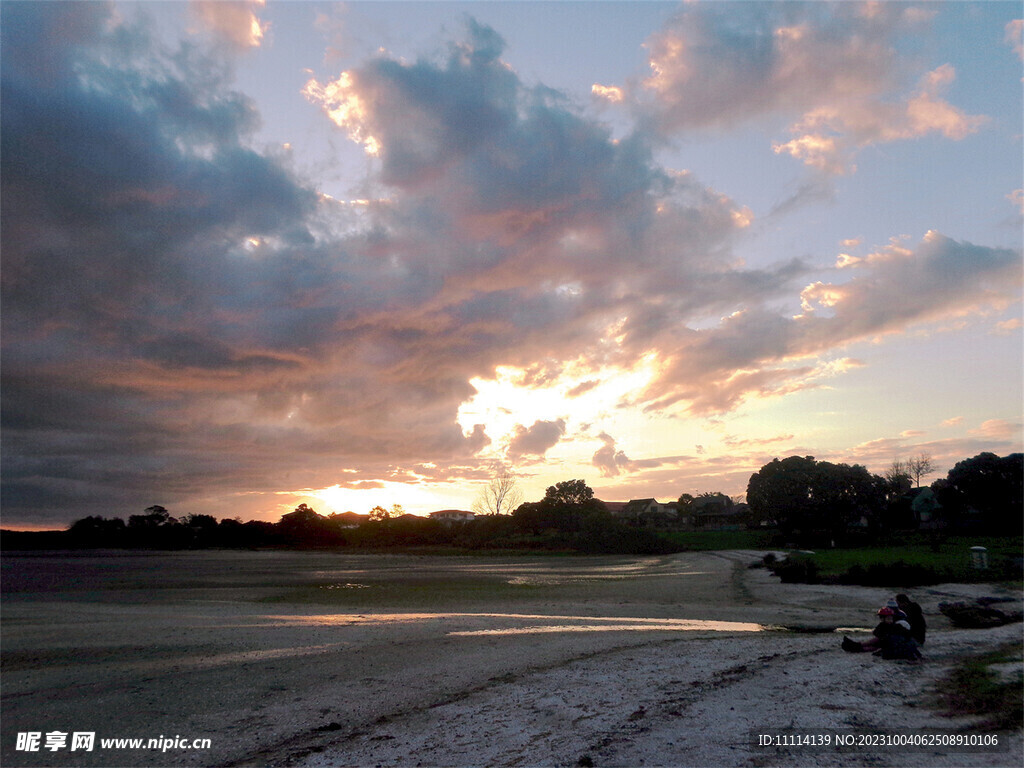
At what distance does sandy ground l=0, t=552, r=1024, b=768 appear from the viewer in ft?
27.0

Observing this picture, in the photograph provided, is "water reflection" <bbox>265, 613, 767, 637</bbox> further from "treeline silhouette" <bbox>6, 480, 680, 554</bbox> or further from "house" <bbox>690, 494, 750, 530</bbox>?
"house" <bbox>690, 494, 750, 530</bbox>

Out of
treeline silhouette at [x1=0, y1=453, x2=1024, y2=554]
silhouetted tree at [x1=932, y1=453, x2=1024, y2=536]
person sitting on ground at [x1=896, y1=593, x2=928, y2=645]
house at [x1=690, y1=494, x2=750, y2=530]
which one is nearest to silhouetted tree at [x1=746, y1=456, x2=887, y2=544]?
treeline silhouette at [x1=0, y1=453, x2=1024, y2=554]

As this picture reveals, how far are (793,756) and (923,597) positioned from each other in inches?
827

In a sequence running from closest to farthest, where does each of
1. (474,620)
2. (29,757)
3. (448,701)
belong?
(29,757) → (448,701) → (474,620)

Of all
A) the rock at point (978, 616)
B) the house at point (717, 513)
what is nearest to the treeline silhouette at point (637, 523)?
the house at point (717, 513)

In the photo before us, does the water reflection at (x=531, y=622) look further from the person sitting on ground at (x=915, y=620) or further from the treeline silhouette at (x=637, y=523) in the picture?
the treeline silhouette at (x=637, y=523)

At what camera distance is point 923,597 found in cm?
2395

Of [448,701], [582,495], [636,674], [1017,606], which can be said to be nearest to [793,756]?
[636,674]

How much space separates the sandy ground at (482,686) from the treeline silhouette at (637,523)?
2149 inches

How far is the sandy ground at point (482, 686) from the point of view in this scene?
8.23m

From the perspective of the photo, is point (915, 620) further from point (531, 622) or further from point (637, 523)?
point (637, 523)

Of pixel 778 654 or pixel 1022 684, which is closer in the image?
pixel 1022 684

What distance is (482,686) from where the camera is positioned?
1143cm

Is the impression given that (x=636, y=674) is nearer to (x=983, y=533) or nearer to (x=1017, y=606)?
(x=1017, y=606)
